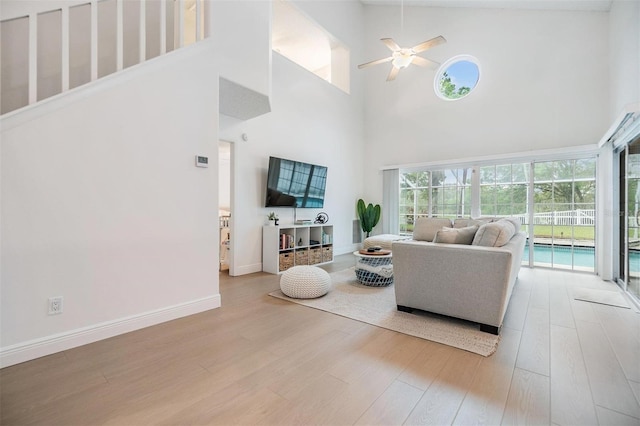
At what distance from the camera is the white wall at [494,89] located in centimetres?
452

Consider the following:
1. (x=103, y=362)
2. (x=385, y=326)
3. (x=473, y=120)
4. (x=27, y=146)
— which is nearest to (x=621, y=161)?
(x=473, y=120)

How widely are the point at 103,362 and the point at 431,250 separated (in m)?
2.61

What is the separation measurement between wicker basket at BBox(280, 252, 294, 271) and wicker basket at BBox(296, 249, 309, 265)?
0.14 m

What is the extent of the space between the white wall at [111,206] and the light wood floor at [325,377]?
0.26 metres

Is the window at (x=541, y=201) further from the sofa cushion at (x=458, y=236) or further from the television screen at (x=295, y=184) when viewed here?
the sofa cushion at (x=458, y=236)

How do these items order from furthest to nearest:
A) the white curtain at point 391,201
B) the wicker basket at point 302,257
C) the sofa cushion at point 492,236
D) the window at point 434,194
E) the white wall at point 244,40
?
the white curtain at point 391,201
the window at point 434,194
the wicker basket at point 302,257
the white wall at point 244,40
the sofa cushion at point 492,236

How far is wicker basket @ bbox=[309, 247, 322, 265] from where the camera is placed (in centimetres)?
505

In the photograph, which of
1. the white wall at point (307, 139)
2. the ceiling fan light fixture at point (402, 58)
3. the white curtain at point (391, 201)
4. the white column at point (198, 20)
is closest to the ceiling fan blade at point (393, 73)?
the ceiling fan light fixture at point (402, 58)

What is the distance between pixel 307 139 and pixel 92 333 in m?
4.46

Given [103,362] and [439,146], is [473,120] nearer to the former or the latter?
[439,146]

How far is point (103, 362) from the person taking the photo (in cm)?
185

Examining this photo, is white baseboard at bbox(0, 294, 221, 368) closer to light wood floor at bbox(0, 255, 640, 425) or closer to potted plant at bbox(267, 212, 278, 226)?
light wood floor at bbox(0, 255, 640, 425)

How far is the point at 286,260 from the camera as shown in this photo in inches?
181

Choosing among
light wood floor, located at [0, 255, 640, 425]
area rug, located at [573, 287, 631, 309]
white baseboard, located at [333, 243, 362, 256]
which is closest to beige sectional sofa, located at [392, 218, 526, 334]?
light wood floor, located at [0, 255, 640, 425]
